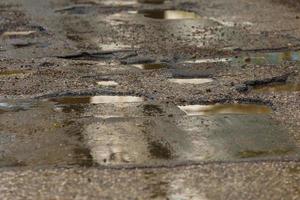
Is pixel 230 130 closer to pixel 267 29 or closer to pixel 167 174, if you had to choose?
pixel 167 174

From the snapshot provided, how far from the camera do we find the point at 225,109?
851cm

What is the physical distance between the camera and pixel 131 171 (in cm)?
657

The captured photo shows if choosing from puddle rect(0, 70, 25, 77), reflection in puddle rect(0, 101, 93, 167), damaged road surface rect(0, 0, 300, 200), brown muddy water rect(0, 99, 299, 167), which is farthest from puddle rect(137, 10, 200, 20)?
reflection in puddle rect(0, 101, 93, 167)

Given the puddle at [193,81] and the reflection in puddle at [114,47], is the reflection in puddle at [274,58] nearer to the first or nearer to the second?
the puddle at [193,81]

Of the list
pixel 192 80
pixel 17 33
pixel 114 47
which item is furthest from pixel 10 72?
pixel 17 33

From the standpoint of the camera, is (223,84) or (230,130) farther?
(223,84)

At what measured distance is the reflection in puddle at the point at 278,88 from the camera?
938 centimetres

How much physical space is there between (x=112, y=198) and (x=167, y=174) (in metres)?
0.74

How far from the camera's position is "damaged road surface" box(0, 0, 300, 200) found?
6371mm

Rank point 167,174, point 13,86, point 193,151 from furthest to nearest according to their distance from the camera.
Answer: point 13,86 < point 193,151 < point 167,174

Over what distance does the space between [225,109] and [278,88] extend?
1320 mm

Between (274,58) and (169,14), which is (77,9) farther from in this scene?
(274,58)

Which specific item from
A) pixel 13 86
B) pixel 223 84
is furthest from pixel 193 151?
pixel 13 86

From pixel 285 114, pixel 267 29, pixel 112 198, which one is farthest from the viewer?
pixel 267 29
